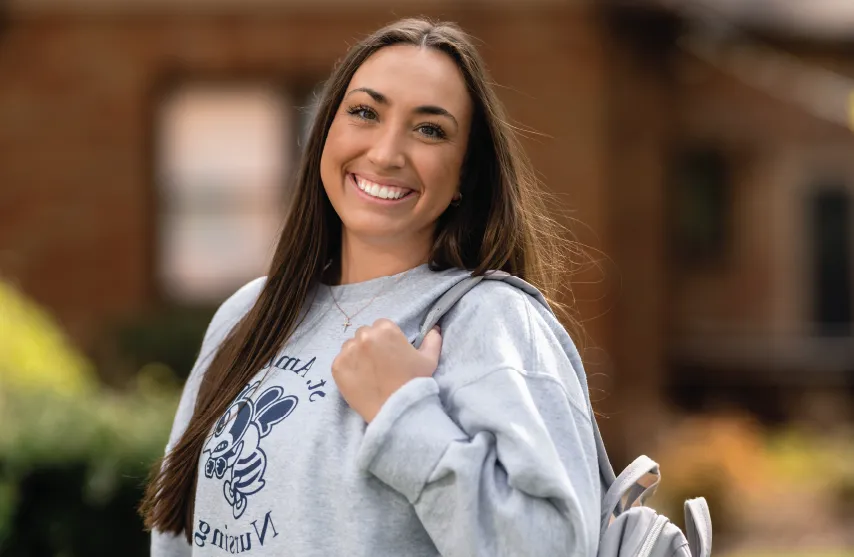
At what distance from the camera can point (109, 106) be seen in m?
10.2

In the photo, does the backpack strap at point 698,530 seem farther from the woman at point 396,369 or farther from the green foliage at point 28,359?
the green foliage at point 28,359

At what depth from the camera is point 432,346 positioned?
222 centimetres

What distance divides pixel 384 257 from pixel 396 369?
0.38 m

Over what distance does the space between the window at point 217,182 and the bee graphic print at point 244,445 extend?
7.95m

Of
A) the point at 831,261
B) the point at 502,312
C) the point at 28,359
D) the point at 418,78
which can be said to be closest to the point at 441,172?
the point at 418,78

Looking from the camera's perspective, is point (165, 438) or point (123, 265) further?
point (123, 265)

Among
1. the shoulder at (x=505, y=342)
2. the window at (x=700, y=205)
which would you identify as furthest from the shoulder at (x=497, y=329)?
the window at (x=700, y=205)

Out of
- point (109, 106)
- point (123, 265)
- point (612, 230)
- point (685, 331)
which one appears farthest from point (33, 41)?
point (685, 331)

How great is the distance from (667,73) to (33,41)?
605 cm

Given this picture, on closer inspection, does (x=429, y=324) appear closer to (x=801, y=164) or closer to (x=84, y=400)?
(x=84, y=400)

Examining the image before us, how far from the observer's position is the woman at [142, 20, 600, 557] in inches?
80.7

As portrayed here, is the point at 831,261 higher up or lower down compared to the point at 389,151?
lower down

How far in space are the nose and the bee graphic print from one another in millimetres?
474

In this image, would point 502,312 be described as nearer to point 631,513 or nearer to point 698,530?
point 631,513
